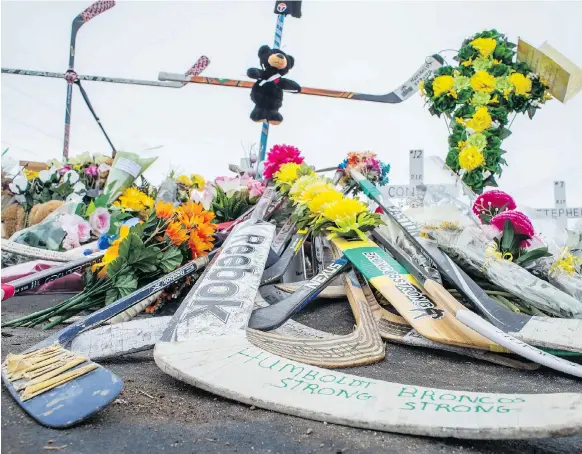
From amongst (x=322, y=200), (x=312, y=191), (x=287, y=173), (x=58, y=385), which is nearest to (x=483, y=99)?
(x=287, y=173)

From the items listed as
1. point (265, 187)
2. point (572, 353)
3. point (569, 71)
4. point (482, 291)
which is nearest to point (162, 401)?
point (572, 353)

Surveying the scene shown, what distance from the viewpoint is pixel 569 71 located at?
16.6ft

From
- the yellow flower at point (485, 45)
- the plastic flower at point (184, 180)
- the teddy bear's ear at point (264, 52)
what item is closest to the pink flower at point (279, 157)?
the plastic flower at point (184, 180)

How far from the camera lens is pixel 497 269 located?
2783mm

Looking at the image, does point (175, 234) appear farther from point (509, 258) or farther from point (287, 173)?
point (509, 258)

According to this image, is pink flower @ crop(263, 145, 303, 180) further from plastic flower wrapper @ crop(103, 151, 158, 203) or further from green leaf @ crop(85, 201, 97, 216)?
green leaf @ crop(85, 201, 97, 216)

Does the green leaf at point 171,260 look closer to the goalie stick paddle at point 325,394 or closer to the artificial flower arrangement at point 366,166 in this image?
the goalie stick paddle at point 325,394

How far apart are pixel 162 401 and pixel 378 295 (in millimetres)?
1768

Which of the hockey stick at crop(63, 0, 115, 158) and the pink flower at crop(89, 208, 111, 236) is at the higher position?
the hockey stick at crop(63, 0, 115, 158)

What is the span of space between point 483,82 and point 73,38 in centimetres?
1381

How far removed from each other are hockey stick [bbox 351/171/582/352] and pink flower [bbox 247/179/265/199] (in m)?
1.74

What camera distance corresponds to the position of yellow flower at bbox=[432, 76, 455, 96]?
5.41m

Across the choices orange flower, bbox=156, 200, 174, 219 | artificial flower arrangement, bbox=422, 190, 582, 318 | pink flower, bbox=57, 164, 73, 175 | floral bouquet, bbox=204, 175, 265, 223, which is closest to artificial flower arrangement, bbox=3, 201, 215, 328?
orange flower, bbox=156, 200, 174, 219

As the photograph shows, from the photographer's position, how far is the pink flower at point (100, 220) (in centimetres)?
480
